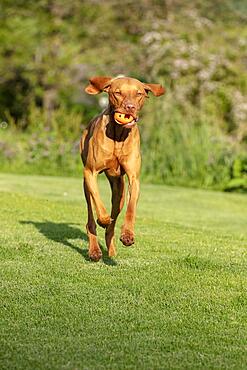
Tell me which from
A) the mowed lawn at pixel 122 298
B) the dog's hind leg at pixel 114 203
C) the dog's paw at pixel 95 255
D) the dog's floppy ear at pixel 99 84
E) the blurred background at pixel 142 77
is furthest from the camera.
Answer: the blurred background at pixel 142 77

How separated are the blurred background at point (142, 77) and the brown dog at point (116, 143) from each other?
31.1 feet

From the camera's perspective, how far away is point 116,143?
23.2 feet

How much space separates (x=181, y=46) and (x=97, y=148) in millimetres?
16575

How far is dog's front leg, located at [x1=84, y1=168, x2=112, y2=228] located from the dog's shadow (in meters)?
0.61

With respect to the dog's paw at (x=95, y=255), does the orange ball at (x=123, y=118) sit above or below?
above

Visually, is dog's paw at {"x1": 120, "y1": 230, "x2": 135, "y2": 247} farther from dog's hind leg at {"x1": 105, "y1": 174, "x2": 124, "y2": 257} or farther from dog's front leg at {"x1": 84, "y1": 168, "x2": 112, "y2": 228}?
dog's hind leg at {"x1": 105, "y1": 174, "x2": 124, "y2": 257}

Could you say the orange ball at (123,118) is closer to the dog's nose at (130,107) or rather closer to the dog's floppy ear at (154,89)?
the dog's nose at (130,107)

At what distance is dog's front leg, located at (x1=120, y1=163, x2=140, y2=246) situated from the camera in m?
6.63

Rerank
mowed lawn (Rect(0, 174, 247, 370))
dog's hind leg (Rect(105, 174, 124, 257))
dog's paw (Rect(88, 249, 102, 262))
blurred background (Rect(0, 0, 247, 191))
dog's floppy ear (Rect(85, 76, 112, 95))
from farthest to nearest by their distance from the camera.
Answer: blurred background (Rect(0, 0, 247, 191))
dog's hind leg (Rect(105, 174, 124, 257))
dog's paw (Rect(88, 249, 102, 262))
dog's floppy ear (Rect(85, 76, 112, 95))
mowed lawn (Rect(0, 174, 247, 370))

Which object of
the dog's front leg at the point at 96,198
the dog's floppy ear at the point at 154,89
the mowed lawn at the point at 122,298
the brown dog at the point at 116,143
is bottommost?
the mowed lawn at the point at 122,298

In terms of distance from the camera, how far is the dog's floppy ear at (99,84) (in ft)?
23.1

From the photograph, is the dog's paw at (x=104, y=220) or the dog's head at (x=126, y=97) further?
the dog's paw at (x=104, y=220)

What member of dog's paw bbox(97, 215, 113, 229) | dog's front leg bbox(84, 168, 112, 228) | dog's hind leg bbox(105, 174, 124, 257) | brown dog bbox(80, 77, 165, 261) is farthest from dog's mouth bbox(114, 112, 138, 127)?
dog's hind leg bbox(105, 174, 124, 257)

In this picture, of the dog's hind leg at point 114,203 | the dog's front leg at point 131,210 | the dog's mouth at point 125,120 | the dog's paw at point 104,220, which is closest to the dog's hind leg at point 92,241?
the dog's hind leg at point 114,203
